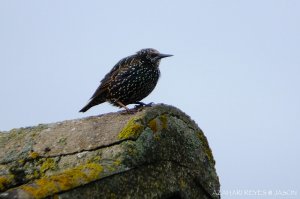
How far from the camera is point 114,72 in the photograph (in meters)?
7.72

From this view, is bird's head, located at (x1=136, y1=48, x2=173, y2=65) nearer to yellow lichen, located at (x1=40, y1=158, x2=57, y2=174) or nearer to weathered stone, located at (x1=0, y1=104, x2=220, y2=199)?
weathered stone, located at (x1=0, y1=104, x2=220, y2=199)

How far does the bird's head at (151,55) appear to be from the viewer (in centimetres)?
802

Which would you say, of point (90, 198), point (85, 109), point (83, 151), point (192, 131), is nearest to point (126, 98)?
point (85, 109)

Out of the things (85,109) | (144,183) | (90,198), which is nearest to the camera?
(90,198)

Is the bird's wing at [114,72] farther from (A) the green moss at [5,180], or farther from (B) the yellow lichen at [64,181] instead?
(B) the yellow lichen at [64,181]

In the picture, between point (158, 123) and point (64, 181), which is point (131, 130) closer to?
point (158, 123)

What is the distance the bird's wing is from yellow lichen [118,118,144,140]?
3.05 meters

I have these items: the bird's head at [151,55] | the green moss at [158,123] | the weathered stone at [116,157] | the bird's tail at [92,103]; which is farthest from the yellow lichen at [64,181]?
the bird's head at [151,55]

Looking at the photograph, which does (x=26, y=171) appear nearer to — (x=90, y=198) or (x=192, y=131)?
(x=90, y=198)

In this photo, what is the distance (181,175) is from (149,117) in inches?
19.8

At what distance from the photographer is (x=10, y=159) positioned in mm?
4707

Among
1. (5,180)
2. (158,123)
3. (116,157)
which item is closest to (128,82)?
(158,123)

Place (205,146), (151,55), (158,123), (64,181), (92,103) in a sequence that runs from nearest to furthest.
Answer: (64,181), (158,123), (205,146), (92,103), (151,55)

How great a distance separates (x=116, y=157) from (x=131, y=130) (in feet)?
1.04
